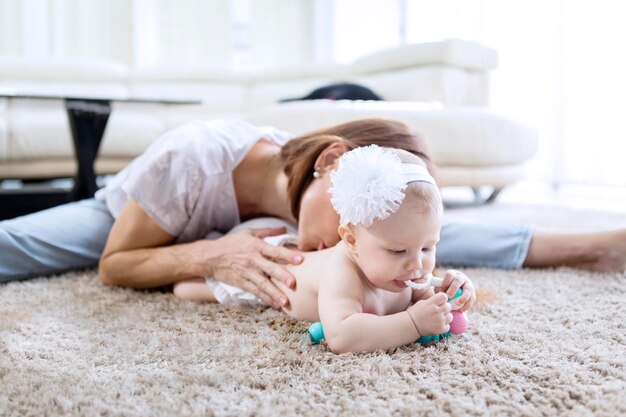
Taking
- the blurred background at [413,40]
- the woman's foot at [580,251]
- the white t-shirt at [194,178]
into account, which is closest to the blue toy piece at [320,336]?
the white t-shirt at [194,178]

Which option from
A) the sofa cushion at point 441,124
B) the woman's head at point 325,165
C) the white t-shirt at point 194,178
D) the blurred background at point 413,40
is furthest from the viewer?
the blurred background at point 413,40

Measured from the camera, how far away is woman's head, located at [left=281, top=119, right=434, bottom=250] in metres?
1.10

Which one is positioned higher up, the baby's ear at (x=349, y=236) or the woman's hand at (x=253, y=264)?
the baby's ear at (x=349, y=236)

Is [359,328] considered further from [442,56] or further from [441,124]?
[442,56]

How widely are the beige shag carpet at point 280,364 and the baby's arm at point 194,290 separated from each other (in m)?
0.05

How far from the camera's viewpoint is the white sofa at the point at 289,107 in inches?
97.7

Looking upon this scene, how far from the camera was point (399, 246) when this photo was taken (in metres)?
0.81

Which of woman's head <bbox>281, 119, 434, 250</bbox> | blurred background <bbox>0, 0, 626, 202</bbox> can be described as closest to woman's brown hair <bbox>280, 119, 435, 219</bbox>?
woman's head <bbox>281, 119, 434, 250</bbox>

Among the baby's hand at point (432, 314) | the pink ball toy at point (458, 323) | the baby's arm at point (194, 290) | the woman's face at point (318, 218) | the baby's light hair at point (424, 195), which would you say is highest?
the baby's light hair at point (424, 195)

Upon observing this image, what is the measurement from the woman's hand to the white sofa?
3.97 ft

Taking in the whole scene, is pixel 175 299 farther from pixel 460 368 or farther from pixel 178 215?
pixel 460 368

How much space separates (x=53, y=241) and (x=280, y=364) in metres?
0.83

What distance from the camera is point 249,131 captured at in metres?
1.40

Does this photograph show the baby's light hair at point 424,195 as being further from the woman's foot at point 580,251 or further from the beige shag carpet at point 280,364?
the woman's foot at point 580,251
